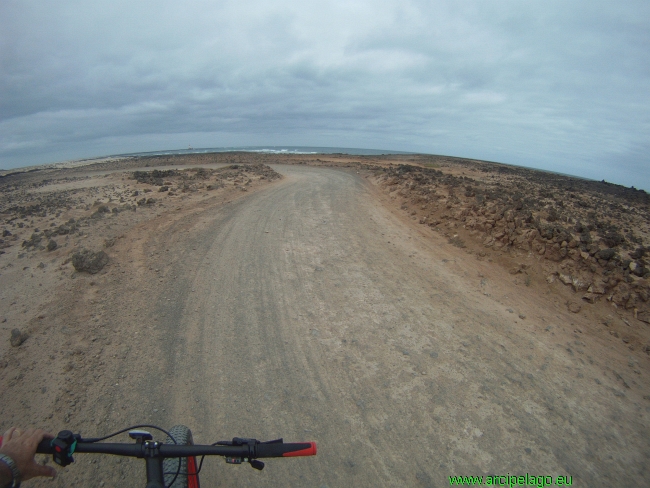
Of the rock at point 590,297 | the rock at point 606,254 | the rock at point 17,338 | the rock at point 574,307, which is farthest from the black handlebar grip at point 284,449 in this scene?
the rock at point 606,254

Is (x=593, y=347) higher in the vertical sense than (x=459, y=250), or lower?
lower

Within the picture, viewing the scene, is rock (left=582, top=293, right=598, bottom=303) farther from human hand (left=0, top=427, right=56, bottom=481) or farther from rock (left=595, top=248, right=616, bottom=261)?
human hand (left=0, top=427, right=56, bottom=481)

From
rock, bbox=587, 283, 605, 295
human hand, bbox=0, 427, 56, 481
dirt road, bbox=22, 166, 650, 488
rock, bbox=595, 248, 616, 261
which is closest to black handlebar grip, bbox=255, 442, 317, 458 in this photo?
human hand, bbox=0, 427, 56, 481

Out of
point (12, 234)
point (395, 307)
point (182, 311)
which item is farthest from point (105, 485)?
point (12, 234)

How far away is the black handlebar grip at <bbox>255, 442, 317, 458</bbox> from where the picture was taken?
5.44ft

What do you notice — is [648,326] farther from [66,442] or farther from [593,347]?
[66,442]

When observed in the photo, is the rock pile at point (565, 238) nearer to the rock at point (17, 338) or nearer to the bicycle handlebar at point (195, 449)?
the bicycle handlebar at point (195, 449)

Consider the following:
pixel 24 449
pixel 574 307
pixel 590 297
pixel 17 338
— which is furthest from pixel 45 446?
pixel 590 297

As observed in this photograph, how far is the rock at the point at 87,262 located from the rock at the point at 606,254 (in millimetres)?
A: 9850

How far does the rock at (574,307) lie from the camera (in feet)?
17.8

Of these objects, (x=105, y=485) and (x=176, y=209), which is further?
(x=176, y=209)

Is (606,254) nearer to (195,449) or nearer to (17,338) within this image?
(195,449)

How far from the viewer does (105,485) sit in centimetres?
274

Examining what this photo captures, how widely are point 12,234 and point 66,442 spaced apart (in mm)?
10495
